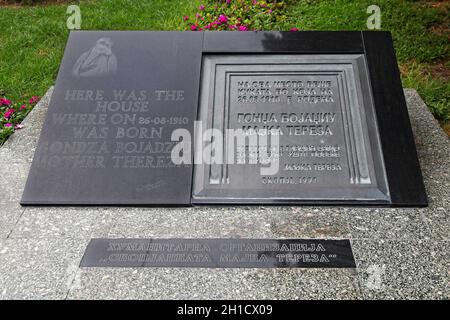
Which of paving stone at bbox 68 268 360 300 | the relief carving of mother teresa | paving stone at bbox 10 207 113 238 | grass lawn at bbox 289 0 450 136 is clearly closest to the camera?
paving stone at bbox 68 268 360 300

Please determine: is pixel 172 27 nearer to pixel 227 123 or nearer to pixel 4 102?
pixel 4 102

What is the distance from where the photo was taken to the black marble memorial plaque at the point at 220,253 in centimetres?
271

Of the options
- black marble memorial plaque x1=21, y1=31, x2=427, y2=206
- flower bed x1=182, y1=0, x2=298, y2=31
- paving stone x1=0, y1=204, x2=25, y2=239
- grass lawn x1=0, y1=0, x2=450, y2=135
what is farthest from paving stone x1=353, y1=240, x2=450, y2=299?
flower bed x1=182, y1=0, x2=298, y2=31

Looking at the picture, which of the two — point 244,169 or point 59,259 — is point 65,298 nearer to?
point 59,259

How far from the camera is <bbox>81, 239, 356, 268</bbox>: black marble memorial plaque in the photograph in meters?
2.71

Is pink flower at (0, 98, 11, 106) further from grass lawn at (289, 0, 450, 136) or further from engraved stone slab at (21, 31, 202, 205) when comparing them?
grass lawn at (289, 0, 450, 136)

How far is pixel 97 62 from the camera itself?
12.0ft

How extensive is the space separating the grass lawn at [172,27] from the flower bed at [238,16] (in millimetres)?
197

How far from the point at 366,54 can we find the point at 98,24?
4.12m

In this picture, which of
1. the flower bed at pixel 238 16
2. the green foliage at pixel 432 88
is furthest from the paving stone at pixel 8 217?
the green foliage at pixel 432 88

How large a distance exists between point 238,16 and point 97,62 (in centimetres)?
309

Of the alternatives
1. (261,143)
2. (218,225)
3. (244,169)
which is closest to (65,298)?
(218,225)

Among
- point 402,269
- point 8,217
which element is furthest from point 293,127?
point 8,217

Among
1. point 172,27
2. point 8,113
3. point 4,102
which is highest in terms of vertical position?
point 172,27
